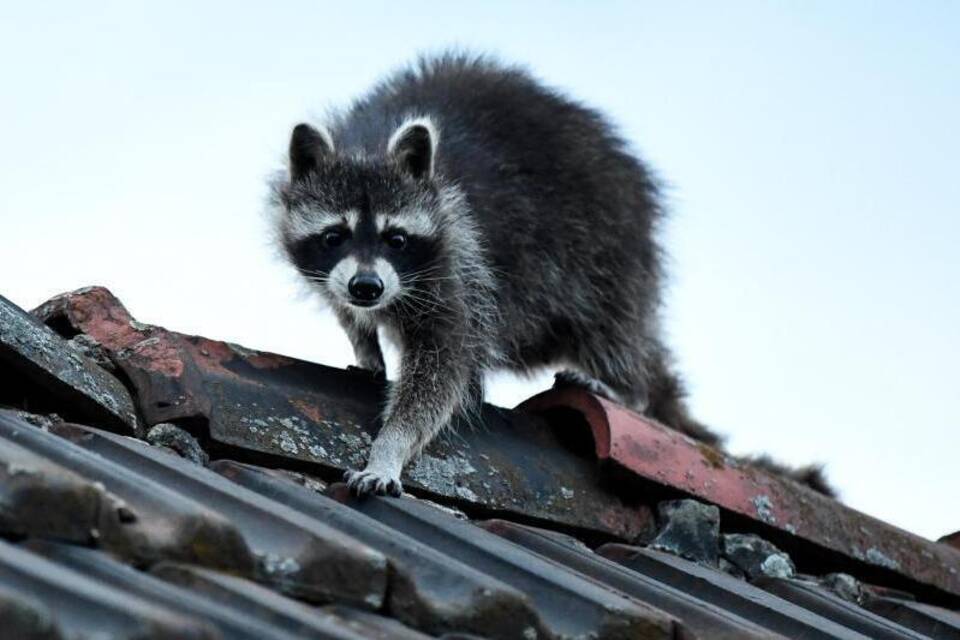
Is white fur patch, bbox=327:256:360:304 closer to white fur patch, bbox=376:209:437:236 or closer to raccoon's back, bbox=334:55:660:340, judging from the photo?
white fur patch, bbox=376:209:437:236

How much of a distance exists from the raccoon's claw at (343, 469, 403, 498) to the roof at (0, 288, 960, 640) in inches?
1.1

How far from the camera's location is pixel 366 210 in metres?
4.07

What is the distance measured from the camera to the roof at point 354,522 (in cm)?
153

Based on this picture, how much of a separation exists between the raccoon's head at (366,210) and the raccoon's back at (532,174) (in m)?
0.11

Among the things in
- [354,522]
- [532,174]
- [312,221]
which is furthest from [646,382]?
[354,522]

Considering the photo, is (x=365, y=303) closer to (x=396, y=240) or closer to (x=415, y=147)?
(x=396, y=240)

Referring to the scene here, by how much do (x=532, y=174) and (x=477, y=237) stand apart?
45 centimetres

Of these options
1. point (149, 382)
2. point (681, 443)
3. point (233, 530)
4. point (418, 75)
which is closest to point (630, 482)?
point (681, 443)

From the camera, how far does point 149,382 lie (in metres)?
2.57

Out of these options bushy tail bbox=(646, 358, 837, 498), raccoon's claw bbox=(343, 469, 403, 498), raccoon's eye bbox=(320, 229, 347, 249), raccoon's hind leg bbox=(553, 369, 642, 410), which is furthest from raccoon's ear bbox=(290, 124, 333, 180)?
raccoon's claw bbox=(343, 469, 403, 498)

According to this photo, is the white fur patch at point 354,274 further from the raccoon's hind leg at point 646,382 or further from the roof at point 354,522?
the raccoon's hind leg at point 646,382

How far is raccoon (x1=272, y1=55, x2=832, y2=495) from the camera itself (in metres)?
3.93

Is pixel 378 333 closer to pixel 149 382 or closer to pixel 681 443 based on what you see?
pixel 681 443

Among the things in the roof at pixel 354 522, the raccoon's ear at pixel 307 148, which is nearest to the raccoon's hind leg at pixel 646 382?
the raccoon's ear at pixel 307 148
